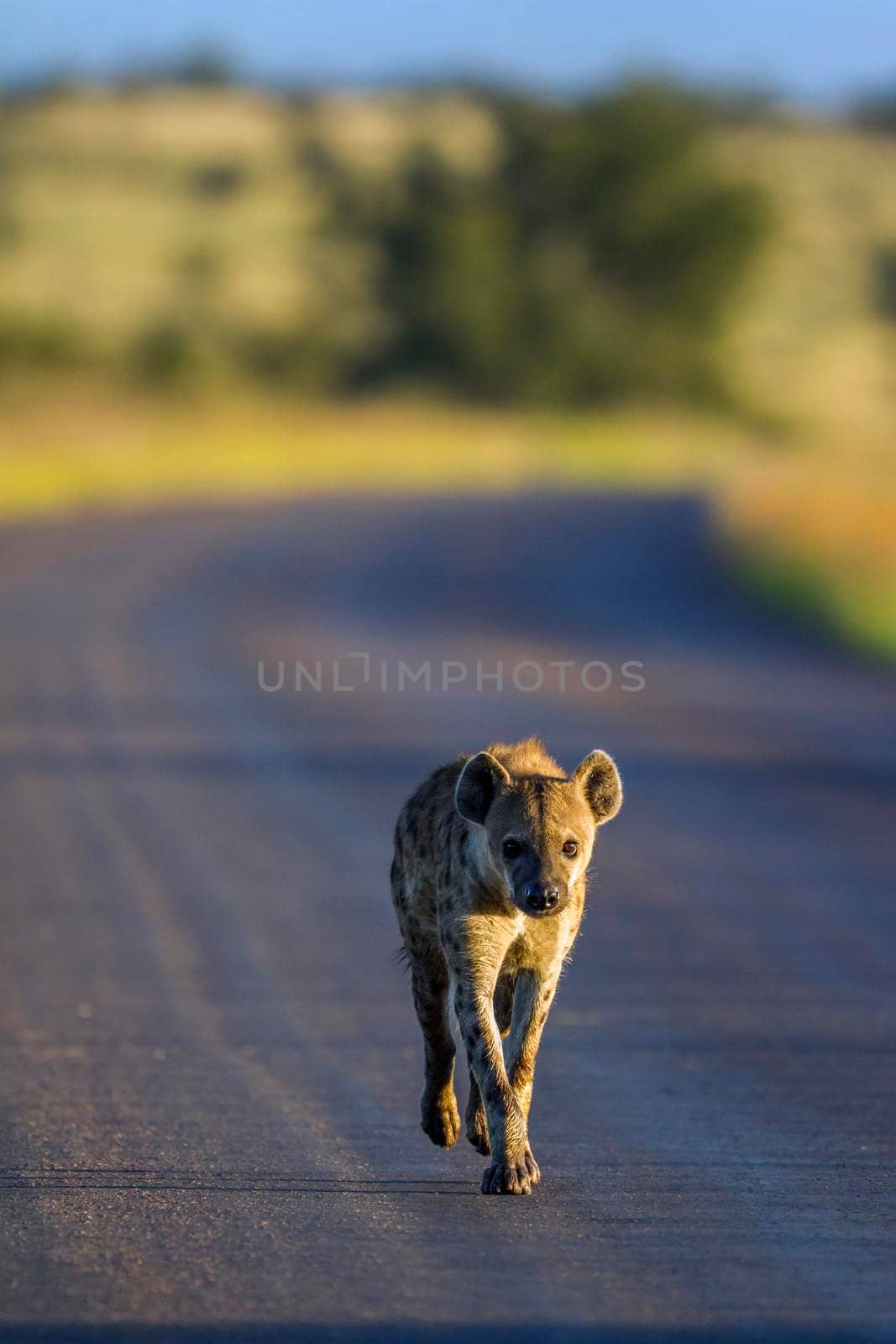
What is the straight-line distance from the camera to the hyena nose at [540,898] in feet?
17.0

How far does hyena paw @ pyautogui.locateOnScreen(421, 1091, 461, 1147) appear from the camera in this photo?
5.72m

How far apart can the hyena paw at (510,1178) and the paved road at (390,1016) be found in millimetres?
40

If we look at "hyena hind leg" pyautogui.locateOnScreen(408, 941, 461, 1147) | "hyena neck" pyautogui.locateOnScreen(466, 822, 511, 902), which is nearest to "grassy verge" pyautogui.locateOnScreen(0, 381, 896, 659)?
"hyena hind leg" pyautogui.locateOnScreen(408, 941, 461, 1147)

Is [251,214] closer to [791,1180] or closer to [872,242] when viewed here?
[872,242]

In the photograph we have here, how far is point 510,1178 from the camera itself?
5.20m

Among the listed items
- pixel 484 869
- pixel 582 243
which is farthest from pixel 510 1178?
pixel 582 243

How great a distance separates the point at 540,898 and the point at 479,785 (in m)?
0.42

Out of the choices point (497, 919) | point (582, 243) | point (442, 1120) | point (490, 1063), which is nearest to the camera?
point (490, 1063)

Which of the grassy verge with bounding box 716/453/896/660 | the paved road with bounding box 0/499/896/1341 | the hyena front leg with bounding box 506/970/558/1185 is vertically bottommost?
the grassy verge with bounding box 716/453/896/660

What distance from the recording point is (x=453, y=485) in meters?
38.3

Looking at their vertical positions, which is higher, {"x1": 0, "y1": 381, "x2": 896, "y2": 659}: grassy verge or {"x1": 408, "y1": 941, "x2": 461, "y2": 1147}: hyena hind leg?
{"x1": 408, "y1": 941, "x2": 461, "y2": 1147}: hyena hind leg

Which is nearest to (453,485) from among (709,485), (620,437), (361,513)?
(709,485)

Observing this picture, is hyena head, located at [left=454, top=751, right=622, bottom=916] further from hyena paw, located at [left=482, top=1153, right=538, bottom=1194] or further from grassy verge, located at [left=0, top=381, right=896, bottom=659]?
grassy verge, located at [left=0, top=381, right=896, bottom=659]

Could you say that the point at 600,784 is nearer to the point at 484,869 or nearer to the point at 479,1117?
the point at 484,869
